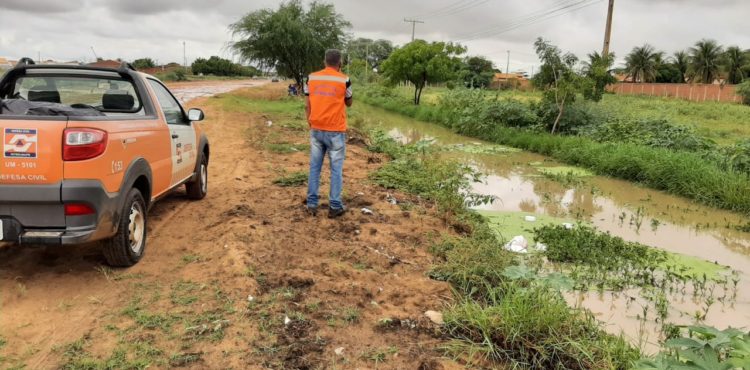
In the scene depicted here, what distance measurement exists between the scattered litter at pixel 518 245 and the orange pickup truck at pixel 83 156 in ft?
13.0

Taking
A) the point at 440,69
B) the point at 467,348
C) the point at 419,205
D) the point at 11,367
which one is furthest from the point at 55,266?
the point at 440,69

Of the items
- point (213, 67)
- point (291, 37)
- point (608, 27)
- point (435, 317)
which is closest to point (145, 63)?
point (213, 67)

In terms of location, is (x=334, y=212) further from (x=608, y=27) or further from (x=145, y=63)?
(x=145, y=63)

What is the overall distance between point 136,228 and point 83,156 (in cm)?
104

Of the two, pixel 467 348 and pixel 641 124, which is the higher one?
pixel 641 124

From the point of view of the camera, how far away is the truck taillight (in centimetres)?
360

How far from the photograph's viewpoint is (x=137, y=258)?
178 inches

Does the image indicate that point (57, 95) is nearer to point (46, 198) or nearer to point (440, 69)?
point (46, 198)

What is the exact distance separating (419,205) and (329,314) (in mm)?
3883

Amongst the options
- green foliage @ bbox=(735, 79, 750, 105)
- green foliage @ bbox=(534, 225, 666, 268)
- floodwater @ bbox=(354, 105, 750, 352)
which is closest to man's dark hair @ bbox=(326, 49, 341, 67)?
green foliage @ bbox=(534, 225, 666, 268)

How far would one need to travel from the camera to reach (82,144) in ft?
12.0

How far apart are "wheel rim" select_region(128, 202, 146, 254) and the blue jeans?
→ 2149 millimetres

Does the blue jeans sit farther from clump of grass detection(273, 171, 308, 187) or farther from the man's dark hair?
clump of grass detection(273, 171, 308, 187)

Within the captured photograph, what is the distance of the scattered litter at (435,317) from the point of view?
149 inches
